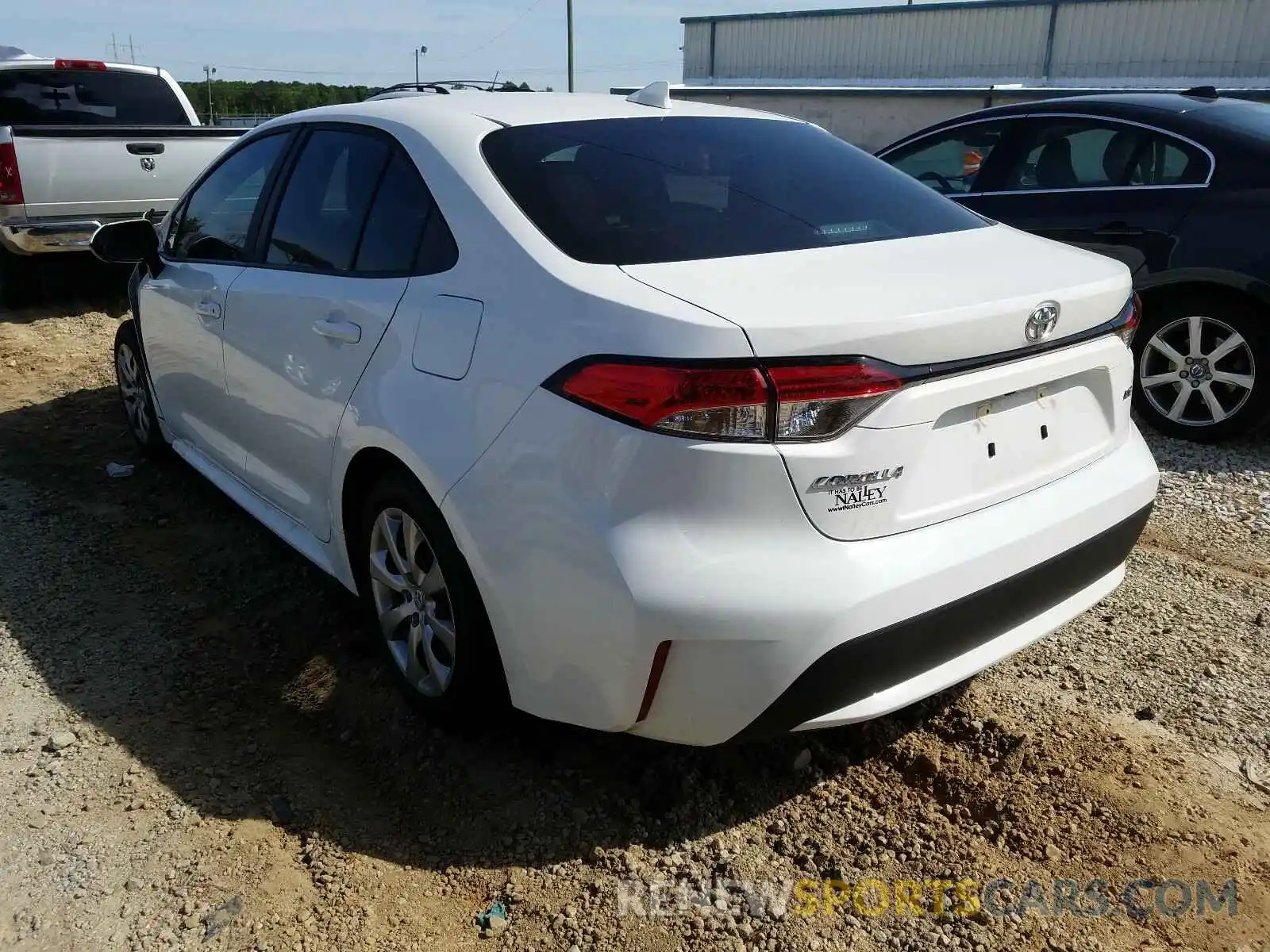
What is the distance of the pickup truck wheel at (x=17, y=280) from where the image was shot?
8445mm

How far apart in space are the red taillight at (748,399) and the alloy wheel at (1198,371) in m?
3.75

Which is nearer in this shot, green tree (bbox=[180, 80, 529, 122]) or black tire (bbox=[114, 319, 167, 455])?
black tire (bbox=[114, 319, 167, 455])

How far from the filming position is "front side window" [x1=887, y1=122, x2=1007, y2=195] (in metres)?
6.26

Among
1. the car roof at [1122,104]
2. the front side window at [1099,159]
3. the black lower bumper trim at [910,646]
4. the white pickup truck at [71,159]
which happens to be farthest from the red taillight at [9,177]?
the black lower bumper trim at [910,646]

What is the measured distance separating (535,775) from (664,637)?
0.89 metres

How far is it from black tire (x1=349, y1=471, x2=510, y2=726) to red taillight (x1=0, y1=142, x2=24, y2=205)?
593cm

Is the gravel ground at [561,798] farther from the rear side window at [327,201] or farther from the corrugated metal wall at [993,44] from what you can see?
the corrugated metal wall at [993,44]

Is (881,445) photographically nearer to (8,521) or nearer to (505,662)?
(505,662)

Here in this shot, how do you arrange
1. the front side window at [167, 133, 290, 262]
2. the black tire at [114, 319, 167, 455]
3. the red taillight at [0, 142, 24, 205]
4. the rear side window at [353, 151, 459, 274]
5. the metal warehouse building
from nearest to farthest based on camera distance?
1. the rear side window at [353, 151, 459, 274]
2. the front side window at [167, 133, 290, 262]
3. the black tire at [114, 319, 167, 455]
4. the red taillight at [0, 142, 24, 205]
5. the metal warehouse building

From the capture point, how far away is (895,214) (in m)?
3.04

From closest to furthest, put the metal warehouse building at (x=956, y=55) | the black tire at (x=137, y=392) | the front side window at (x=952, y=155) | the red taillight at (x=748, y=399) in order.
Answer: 1. the red taillight at (x=748, y=399)
2. the black tire at (x=137, y=392)
3. the front side window at (x=952, y=155)
4. the metal warehouse building at (x=956, y=55)

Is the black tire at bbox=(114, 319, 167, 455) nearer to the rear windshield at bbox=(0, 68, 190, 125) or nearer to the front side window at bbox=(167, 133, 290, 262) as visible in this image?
the front side window at bbox=(167, 133, 290, 262)

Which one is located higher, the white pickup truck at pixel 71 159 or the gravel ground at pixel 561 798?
the white pickup truck at pixel 71 159

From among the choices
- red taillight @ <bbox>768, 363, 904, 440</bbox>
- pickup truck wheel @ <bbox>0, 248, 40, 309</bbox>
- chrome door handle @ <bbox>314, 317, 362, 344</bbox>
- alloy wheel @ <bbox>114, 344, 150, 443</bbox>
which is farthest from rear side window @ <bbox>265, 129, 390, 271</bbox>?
pickup truck wheel @ <bbox>0, 248, 40, 309</bbox>
